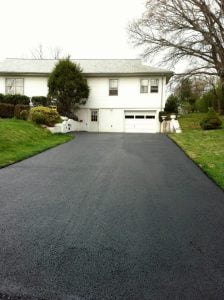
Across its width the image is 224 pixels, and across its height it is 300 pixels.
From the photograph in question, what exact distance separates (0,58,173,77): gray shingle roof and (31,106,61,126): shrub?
8.65 meters

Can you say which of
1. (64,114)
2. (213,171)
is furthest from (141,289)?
(64,114)

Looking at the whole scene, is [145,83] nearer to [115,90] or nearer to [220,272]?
[115,90]

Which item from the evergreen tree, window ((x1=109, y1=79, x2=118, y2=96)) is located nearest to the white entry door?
window ((x1=109, y1=79, x2=118, y2=96))

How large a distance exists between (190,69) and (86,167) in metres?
21.3

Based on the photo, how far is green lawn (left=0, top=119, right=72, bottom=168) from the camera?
32.1ft

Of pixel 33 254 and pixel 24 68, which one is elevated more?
pixel 24 68

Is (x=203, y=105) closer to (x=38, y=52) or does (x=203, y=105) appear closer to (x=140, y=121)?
(x=140, y=121)

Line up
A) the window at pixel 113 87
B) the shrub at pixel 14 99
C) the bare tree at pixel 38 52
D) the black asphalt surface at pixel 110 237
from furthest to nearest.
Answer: the bare tree at pixel 38 52 → the window at pixel 113 87 → the shrub at pixel 14 99 → the black asphalt surface at pixel 110 237

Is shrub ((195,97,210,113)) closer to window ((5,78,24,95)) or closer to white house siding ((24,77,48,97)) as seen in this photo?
white house siding ((24,77,48,97))

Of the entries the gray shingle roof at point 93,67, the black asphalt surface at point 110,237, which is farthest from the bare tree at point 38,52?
the black asphalt surface at point 110,237

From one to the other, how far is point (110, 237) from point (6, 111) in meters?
16.8

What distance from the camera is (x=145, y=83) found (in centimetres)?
2575

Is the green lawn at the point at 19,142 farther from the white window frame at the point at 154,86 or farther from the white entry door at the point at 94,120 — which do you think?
the white window frame at the point at 154,86

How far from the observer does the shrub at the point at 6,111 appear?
18172mm
